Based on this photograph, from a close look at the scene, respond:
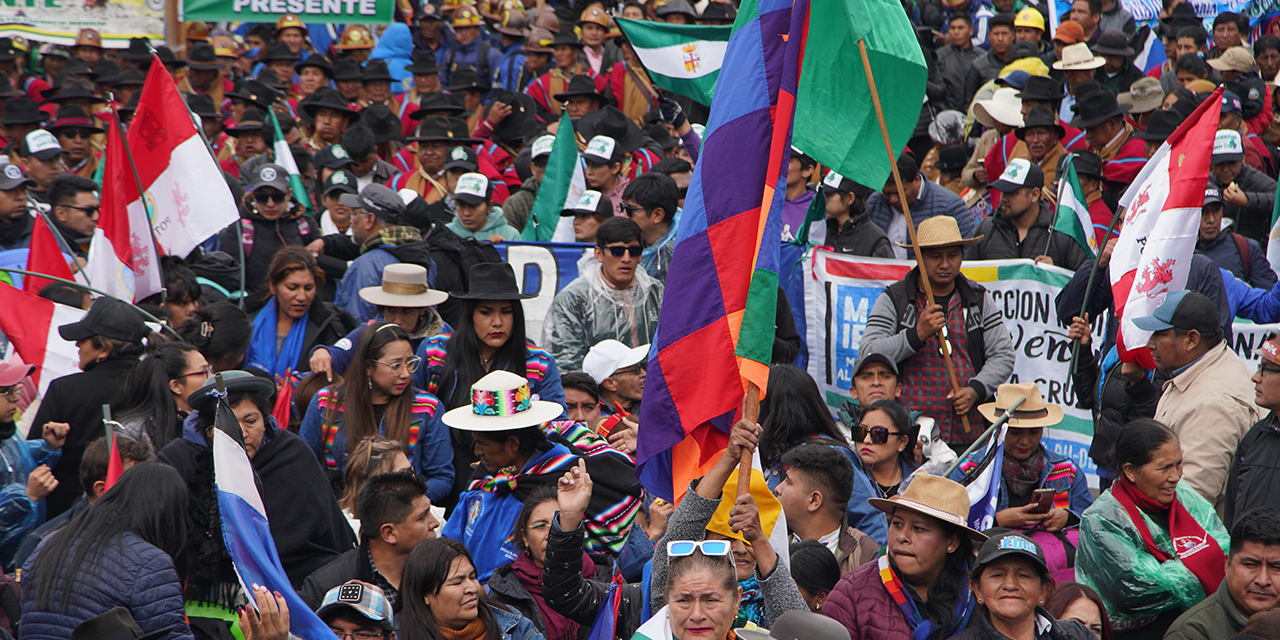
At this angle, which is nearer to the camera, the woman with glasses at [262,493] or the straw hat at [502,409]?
the woman with glasses at [262,493]

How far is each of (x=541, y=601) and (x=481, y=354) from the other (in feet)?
7.48

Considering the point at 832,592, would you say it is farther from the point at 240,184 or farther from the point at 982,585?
the point at 240,184

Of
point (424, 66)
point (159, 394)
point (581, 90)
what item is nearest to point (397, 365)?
point (159, 394)

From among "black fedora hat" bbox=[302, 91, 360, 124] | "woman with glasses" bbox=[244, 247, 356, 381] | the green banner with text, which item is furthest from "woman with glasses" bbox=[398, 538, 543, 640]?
the green banner with text

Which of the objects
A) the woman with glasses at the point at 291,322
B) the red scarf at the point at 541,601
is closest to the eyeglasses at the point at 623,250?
the woman with glasses at the point at 291,322

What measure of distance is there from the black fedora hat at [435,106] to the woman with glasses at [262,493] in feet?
24.2

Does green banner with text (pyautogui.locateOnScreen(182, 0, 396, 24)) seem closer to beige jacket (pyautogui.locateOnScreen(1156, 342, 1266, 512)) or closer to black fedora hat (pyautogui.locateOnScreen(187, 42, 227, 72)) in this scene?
black fedora hat (pyautogui.locateOnScreen(187, 42, 227, 72))

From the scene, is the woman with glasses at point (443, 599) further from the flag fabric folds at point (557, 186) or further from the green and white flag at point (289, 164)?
the green and white flag at point (289, 164)

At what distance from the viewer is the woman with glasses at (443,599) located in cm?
468

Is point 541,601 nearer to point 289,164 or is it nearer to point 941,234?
point 941,234

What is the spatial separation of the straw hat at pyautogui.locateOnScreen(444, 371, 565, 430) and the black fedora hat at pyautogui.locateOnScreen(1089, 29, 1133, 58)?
9946mm

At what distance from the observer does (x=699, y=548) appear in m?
4.30

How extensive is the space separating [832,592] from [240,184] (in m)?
7.38

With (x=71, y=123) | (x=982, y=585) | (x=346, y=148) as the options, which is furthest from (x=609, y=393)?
(x=71, y=123)
